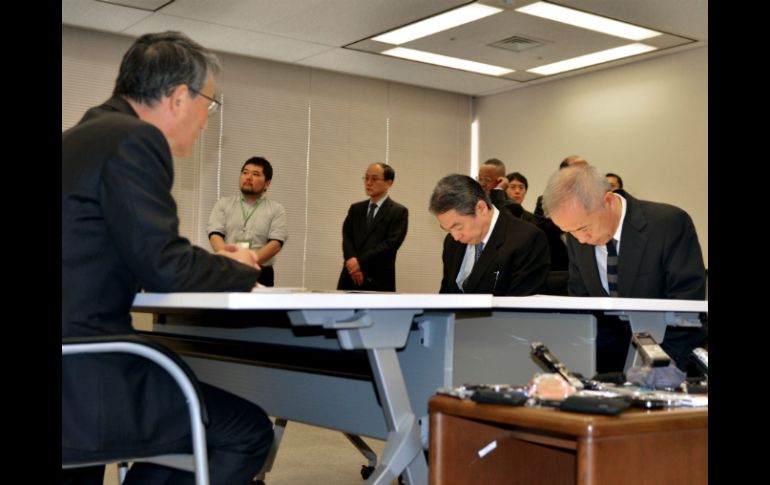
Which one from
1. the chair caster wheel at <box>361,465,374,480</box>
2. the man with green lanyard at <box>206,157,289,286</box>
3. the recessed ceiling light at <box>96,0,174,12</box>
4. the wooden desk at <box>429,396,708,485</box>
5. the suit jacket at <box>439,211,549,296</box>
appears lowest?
the chair caster wheel at <box>361,465,374,480</box>

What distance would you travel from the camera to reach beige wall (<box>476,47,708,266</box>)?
24.3 feet

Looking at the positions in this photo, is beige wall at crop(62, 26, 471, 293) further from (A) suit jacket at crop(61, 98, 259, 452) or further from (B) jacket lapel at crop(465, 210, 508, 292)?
(A) suit jacket at crop(61, 98, 259, 452)

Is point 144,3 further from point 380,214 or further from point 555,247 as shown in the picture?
point 555,247

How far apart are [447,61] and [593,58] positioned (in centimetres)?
130

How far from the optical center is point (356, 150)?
8609 mm

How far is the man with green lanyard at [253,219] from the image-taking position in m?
6.35

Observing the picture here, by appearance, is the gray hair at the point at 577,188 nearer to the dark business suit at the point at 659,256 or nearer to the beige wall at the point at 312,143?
the dark business suit at the point at 659,256

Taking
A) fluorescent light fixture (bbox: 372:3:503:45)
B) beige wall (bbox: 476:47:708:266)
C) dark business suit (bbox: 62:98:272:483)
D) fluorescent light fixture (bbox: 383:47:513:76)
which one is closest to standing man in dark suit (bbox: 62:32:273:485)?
dark business suit (bbox: 62:98:272:483)

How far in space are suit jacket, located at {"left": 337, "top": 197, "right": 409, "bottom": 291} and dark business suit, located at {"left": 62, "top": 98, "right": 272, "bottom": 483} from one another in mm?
4917

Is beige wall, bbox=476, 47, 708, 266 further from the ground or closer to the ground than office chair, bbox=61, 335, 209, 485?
further from the ground

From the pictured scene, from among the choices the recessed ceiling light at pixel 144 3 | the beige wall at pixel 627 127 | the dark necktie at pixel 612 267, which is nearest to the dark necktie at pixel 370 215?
the recessed ceiling light at pixel 144 3
